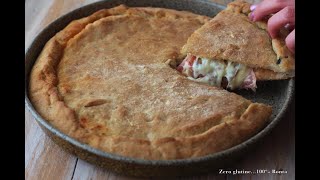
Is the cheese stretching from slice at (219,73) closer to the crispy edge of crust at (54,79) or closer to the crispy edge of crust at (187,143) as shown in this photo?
the crispy edge of crust at (187,143)

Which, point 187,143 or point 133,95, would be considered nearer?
point 187,143

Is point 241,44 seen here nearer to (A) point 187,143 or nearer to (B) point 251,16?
(B) point 251,16

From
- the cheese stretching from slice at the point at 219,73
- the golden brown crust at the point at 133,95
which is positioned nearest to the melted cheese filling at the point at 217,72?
the cheese stretching from slice at the point at 219,73

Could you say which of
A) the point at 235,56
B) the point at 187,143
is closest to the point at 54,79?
the point at 187,143

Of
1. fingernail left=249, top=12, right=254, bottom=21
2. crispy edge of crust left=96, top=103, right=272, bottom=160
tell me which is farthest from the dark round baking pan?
fingernail left=249, top=12, right=254, bottom=21

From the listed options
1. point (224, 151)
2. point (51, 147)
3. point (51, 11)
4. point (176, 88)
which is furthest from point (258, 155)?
point (51, 11)
